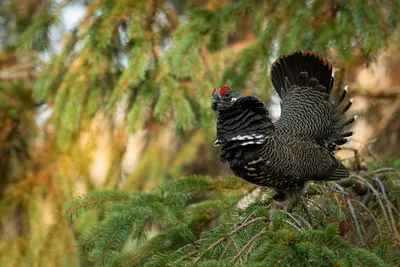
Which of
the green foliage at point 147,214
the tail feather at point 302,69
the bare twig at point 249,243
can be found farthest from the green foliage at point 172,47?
the bare twig at point 249,243

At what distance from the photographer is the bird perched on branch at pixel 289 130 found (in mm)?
2713

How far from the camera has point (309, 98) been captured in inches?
135

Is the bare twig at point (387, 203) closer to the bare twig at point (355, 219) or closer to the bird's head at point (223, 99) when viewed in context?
the bare twig at point (355, 219)

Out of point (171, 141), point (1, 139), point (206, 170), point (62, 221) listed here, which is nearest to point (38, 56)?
point (1, 139)

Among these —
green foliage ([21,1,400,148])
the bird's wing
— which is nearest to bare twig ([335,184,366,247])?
the bird's wing

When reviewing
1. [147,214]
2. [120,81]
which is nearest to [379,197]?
[147,214]

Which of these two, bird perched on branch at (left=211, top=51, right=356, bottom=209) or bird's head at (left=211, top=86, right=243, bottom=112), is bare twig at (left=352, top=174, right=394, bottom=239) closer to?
bird perched on branch at (left=211, top=51, right=356, bottom=209)

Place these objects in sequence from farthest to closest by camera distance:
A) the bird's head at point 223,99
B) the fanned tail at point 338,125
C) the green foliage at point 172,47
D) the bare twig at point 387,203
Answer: the green foliage at point 172,47, the fanned tail at point 338,125, the bare twig at point 387,203, the bird's head at point 223,99

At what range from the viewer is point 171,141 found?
17.9 feet

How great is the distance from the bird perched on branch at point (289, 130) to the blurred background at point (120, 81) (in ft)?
0.81

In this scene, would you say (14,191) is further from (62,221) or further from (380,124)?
(380,124)

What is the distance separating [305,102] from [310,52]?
33cm

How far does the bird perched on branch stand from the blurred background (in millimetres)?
248

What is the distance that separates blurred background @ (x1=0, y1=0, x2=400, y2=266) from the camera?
3.70 metres
